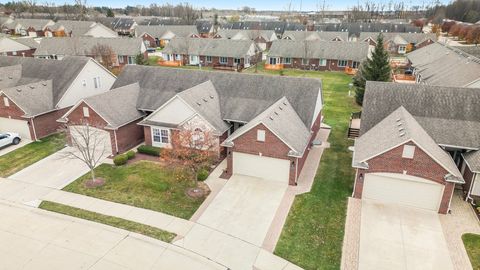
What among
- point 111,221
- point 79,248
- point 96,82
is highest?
point 96,82

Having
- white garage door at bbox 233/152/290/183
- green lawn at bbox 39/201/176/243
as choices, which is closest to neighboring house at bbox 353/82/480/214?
white garage door at bbox 233/152/290/183

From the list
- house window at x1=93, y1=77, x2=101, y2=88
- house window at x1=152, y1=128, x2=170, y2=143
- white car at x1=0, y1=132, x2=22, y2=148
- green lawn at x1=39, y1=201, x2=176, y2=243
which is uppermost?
house window at x1=93, y1=77, x2=101, y2=88

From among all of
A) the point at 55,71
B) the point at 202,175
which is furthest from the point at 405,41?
the point at 55,71

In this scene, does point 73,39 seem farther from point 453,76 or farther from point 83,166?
point 453,76

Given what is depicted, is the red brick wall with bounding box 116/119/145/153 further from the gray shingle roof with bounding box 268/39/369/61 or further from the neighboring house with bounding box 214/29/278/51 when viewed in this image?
the neighboring house with bounding box 214/29/278/51

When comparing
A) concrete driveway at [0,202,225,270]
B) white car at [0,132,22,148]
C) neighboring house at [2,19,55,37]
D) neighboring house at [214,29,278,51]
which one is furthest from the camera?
neighboring house at [2,19,55,37]

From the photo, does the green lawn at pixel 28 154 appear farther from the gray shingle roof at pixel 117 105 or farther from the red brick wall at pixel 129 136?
the red brick wall at pixel 129 136

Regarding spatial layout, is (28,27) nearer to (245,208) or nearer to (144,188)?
(144,188)
